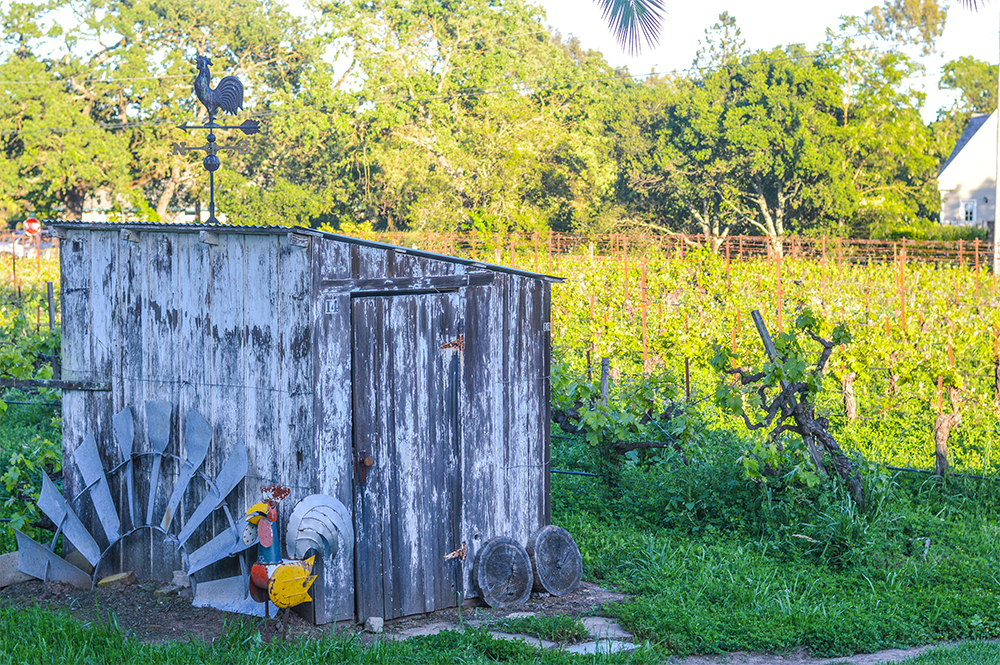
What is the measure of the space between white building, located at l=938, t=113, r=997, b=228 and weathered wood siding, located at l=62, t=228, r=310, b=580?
4063 cm

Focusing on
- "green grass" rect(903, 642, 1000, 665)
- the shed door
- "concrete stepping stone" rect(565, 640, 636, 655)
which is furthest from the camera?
the shed door

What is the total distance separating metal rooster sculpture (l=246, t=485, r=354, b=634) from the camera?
5.15 m

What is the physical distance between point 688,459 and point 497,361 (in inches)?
107

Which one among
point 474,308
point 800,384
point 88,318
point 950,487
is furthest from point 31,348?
point 950,487

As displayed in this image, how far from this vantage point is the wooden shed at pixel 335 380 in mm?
5605

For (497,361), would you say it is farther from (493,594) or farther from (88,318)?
(88,318)

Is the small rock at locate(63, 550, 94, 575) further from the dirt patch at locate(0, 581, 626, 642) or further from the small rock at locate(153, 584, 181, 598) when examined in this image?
the small rock at locate(153, 584, 181, 598)

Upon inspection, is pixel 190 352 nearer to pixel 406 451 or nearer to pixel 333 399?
pixel 333 399

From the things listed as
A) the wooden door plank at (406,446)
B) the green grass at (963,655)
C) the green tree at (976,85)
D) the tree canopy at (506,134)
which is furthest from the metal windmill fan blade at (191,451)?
the green tree at (976,85)

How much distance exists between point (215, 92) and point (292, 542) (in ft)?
11.6

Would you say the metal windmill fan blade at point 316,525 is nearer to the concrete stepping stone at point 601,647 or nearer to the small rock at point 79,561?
the concrete stepping stone at point 601,647

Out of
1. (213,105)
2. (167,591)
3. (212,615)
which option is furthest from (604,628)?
(213,105)

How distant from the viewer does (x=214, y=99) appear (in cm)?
708

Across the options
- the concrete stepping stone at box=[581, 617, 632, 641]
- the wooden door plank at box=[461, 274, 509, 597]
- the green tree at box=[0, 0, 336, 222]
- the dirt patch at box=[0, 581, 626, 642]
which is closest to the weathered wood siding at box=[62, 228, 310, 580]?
the dirt patch at box=[0, 581, 626, 642]
